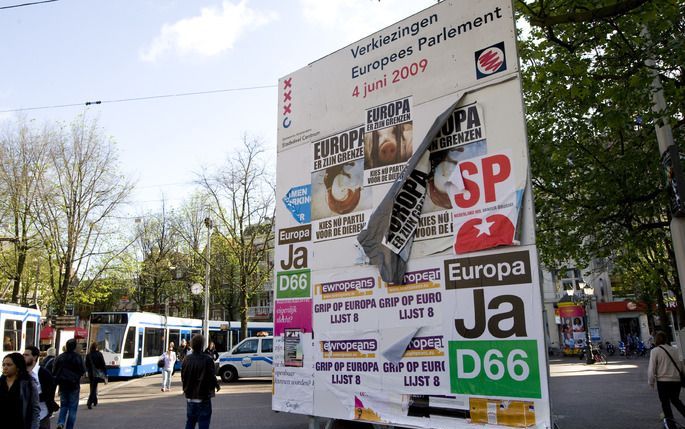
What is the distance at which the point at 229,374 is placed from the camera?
890 inches

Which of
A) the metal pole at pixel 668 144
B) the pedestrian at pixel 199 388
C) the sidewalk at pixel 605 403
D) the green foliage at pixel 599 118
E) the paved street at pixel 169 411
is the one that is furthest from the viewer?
the paved street at pixel 169 411

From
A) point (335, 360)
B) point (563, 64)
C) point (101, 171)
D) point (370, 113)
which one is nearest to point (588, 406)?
point (563, 64)

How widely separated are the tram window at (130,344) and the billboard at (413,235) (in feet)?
65.3

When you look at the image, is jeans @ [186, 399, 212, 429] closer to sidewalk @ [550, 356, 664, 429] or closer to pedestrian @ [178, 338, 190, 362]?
sidewalk @ [550, 356, 664, 429]

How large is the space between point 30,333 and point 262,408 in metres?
11.5

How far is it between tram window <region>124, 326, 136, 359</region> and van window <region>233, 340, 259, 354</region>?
213 inches

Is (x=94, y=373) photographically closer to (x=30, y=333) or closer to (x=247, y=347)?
(x=30, y=333)

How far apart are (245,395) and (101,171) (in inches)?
659

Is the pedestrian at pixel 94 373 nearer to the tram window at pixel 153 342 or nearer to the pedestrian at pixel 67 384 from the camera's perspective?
the pedestrian at pixel 67 384

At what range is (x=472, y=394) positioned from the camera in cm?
492

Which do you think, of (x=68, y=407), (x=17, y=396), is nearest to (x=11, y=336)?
(x=68, y=407)

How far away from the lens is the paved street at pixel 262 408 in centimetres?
1107

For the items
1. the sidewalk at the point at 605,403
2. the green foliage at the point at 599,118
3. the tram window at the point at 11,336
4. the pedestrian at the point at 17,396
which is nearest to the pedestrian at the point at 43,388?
the pedestrian at the point at 17,396

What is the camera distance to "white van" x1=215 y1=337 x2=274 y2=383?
872 inches
